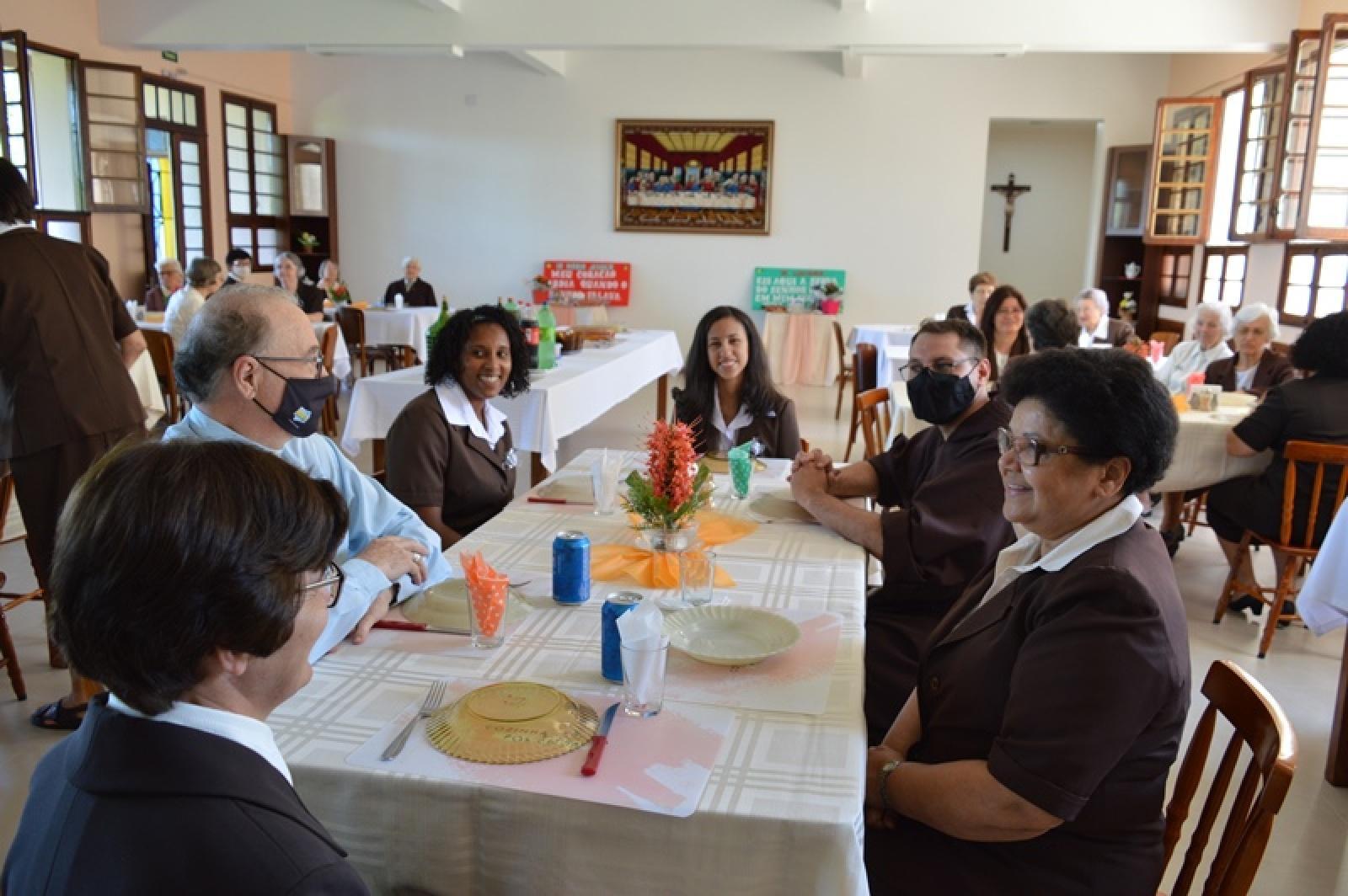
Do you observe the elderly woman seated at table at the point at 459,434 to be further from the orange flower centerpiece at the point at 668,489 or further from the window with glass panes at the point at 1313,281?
the window with glass panes at the point at 1313,281

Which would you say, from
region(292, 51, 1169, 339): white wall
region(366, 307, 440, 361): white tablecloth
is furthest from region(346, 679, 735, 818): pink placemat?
region(292, 51, 1169, 339): white wall

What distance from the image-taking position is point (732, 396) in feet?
11.2

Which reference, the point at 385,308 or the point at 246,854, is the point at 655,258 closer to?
the point at 385,308

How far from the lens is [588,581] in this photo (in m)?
1.77

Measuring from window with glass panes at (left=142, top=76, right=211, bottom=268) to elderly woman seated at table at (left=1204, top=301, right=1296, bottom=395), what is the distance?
8.34 m

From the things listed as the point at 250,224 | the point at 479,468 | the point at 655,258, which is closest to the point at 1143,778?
the point at 479,468

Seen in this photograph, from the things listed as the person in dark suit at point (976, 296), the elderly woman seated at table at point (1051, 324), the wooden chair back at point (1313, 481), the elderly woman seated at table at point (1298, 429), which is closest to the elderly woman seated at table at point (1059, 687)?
the wooden chair back at point (1313, 481)

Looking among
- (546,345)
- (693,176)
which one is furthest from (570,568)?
(693,176)

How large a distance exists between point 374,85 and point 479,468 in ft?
30.5

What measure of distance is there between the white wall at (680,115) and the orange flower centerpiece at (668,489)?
858cm

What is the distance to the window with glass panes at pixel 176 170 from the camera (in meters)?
8.84

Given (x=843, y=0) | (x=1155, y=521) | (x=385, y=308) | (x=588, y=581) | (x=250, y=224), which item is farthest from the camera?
(x=250, y=224)

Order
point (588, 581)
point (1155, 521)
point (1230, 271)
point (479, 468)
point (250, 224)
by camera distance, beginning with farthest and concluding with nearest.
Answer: point (250, 224), point (1230, 271), point (1155, 521), point (479, 468), point (588, 581)

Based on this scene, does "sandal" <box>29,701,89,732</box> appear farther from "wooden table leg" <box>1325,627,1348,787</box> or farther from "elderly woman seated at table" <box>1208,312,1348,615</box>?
"elderly woman seated at table" <box>1208,312,1348,615</box>
